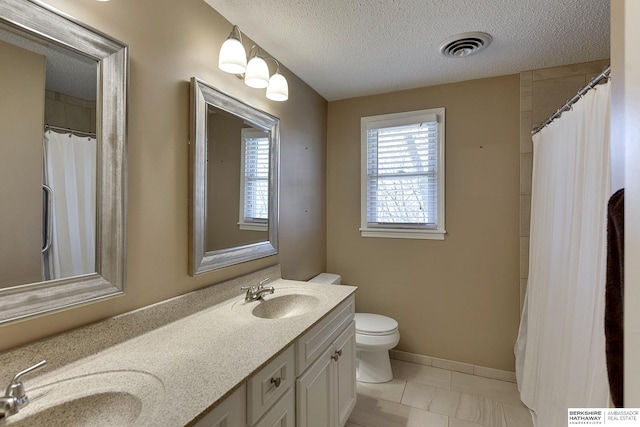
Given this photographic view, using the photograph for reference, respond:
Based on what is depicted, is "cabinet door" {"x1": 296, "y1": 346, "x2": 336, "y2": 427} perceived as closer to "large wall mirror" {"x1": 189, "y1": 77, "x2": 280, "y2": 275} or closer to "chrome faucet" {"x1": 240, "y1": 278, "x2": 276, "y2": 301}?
"chrome faucet" {"x1": 240, "y1": 278, "x2": 276, "y2": 301}

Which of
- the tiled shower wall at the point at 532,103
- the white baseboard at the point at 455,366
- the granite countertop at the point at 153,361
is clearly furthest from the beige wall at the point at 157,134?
the tiled shower wall at the point at 532,103

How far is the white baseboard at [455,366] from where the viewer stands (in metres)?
2.33

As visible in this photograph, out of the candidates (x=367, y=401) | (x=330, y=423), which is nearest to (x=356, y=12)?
(x=330, y=423)

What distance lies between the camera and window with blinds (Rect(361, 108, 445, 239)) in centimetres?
252

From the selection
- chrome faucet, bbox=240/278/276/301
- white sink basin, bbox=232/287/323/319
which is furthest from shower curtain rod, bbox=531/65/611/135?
chrome faucet, bbox=240/278/276/301

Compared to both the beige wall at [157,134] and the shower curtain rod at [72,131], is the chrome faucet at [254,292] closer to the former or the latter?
the beige wall at [157,134]

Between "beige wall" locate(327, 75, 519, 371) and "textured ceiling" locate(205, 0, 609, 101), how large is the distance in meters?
0.30

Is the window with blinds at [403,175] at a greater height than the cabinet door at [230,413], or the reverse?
the window with blinds at [403,175]

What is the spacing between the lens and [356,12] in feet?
5.22

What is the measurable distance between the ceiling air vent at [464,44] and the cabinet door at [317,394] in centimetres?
189

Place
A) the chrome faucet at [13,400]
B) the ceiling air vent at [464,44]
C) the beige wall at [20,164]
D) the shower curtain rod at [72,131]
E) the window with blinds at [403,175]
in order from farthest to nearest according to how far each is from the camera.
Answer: the window with blinds at [403,175] → the ceiling air vent at [464,44] → the shower curtain rod at [72,131] → the beige wall at [20,164] → the chrome faucet at [13,400]

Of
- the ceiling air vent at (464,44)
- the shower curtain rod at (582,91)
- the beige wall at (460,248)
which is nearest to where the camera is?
the shower curtain rod at (582,91)

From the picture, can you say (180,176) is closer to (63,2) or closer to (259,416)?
(63,2)

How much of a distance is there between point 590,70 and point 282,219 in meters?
2.37
